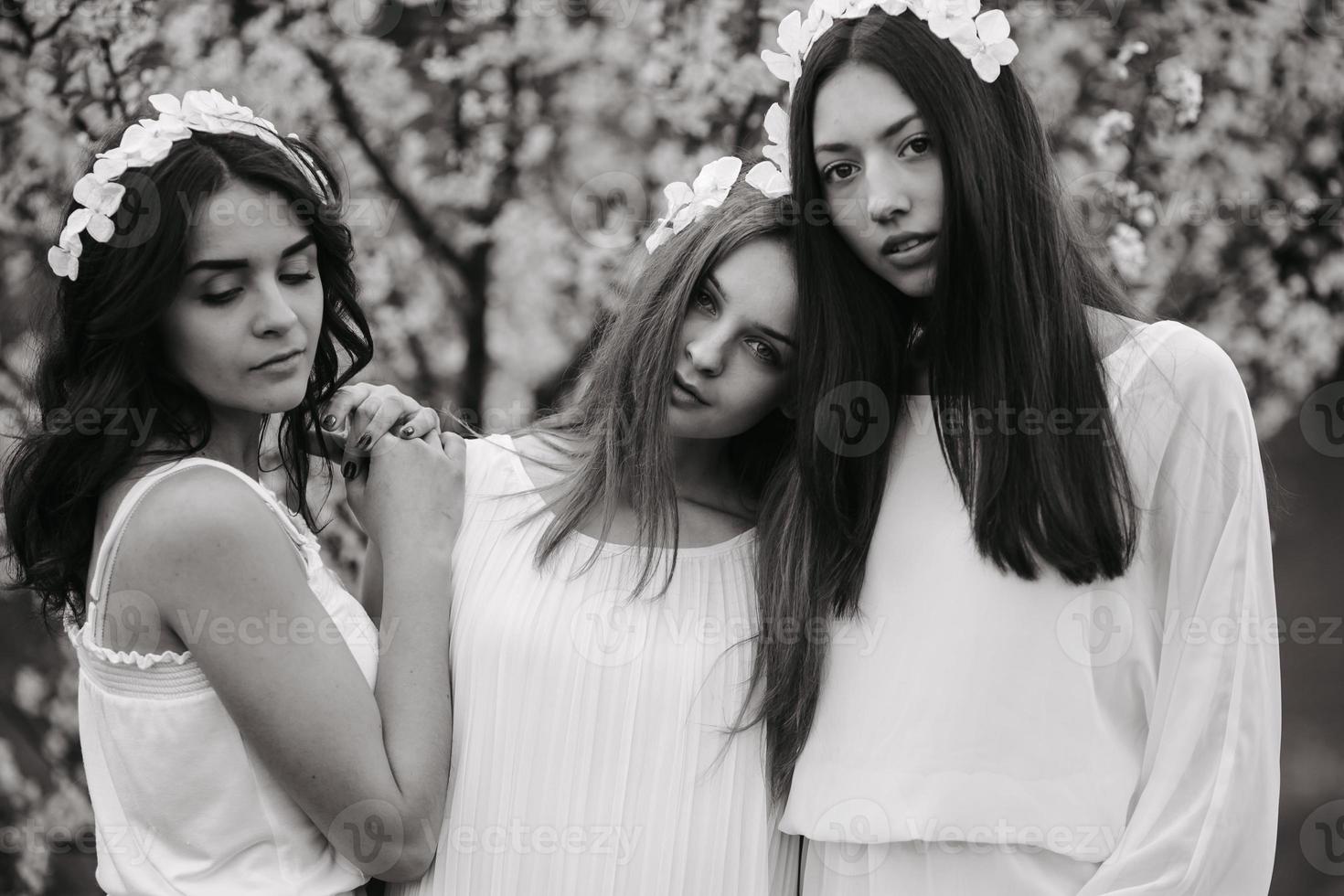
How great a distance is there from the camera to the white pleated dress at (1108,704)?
154 cm

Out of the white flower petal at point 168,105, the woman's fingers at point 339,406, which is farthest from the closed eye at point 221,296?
the woman's fingers at point 339,406

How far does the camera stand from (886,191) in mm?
1637

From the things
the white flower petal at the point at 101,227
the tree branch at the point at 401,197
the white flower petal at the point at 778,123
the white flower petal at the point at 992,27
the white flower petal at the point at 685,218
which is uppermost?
the tree branch at the point at 401,197

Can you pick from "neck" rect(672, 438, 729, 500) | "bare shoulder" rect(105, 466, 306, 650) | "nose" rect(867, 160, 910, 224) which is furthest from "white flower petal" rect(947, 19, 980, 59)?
"bare shoulder" rect(105, 466, 306, 650)

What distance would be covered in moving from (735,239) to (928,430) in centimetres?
38

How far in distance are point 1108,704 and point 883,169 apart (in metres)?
0.70

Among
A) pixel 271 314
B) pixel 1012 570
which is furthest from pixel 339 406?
pixel 1012 570

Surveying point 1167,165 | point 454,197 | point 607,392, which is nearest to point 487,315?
point 454,197

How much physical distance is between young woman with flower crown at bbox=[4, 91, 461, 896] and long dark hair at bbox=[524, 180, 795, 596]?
0.42m

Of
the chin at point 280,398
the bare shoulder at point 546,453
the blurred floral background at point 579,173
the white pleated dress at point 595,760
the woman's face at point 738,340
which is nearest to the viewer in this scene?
the chin at point 280,398

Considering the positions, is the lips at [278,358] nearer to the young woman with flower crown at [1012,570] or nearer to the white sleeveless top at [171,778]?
the white sleeveless top at [171,778]

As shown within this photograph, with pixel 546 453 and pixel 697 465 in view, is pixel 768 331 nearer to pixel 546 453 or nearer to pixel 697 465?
pixel 697 465

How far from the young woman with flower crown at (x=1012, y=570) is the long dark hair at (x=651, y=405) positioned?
0.59ft

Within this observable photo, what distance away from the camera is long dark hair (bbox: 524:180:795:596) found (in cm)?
188
